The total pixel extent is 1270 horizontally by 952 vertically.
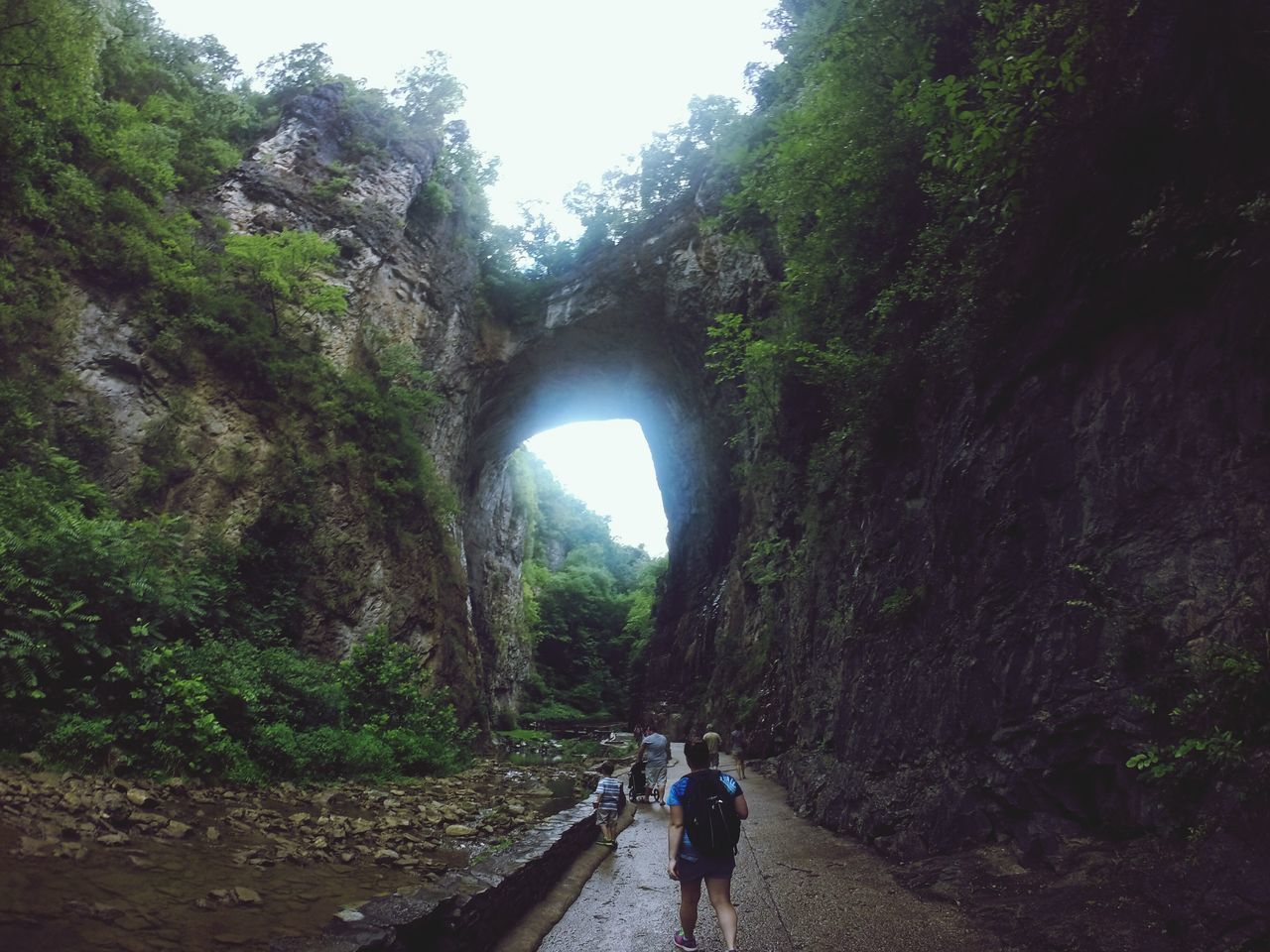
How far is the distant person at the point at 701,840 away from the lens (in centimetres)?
374

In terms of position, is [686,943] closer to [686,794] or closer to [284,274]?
[686,794]

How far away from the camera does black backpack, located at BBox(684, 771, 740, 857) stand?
3752 mm

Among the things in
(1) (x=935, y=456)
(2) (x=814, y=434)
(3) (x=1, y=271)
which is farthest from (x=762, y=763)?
(3) (x=1, y=271)

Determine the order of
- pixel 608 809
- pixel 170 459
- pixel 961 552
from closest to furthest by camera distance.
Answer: pixel 961 552
pixel 608 809
pixel 170 459

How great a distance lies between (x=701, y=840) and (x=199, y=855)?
4234 millimetres

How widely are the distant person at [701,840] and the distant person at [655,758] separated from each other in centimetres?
602

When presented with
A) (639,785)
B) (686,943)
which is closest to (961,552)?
(686,943)

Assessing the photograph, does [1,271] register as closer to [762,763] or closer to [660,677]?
[762,763]

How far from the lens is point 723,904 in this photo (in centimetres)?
368

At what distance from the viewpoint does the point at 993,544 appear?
550 centimetres

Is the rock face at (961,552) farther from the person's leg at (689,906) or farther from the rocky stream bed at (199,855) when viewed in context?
the rocky stream bed at (199,855)

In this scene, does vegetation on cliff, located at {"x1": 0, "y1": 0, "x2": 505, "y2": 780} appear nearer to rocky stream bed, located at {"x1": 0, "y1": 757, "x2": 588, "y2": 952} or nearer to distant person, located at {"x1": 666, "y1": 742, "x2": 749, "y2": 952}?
rocky stream bed, located at {"x1": 0, "y1": 757, "x2": 588, "y2": 952}

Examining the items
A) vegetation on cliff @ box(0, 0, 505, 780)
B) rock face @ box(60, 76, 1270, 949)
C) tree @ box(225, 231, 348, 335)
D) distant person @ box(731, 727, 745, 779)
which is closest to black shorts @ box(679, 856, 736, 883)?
rock face @ box(60, 76, 1270, 949)

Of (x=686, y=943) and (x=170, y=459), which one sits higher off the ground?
(x=170, y=459)
